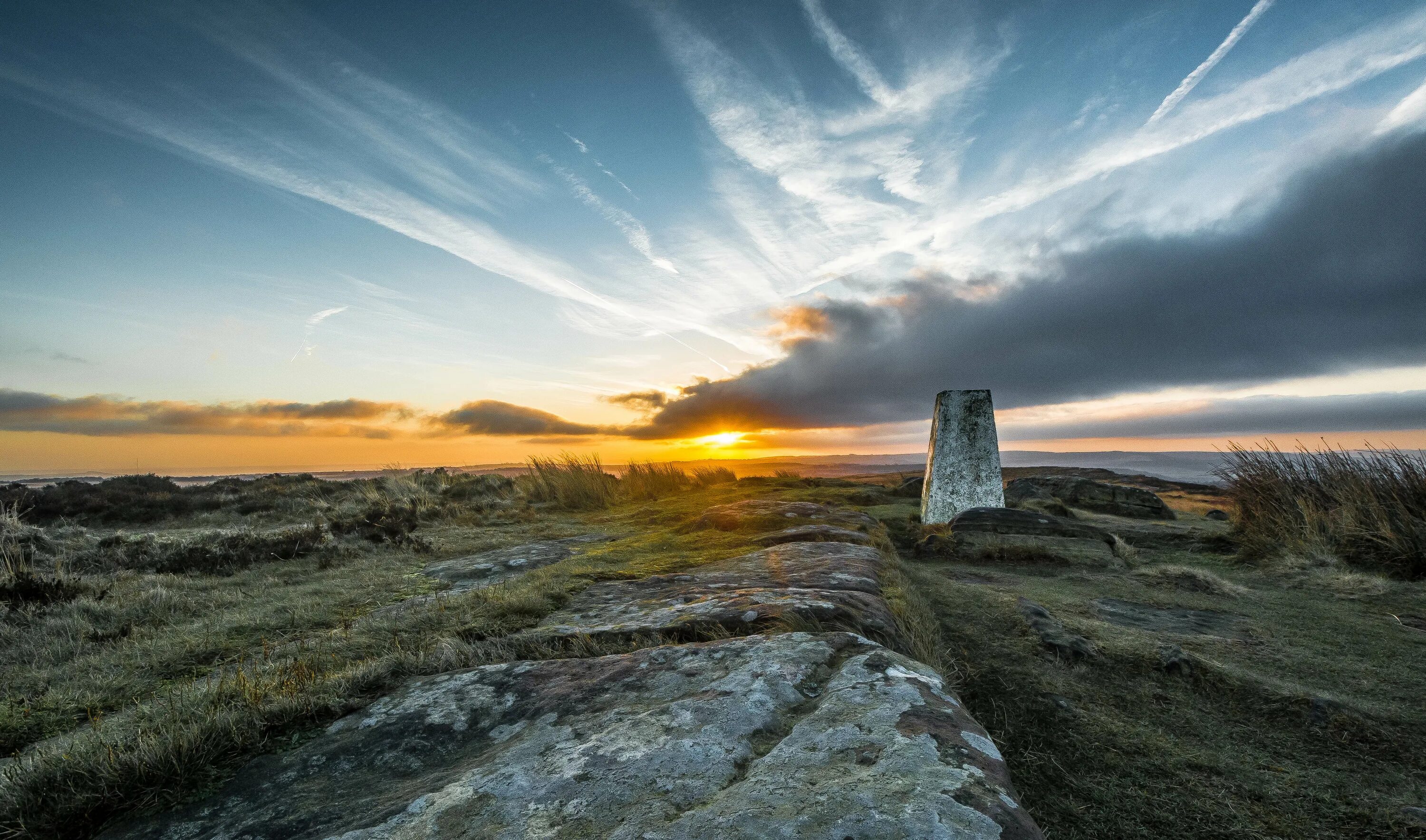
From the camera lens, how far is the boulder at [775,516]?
6.04 meters

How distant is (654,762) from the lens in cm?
146

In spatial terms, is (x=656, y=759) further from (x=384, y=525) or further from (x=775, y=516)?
(x=384, y=525)

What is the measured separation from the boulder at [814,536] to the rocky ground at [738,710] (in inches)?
2.9

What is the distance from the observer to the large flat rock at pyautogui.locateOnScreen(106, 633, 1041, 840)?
1.19 meters

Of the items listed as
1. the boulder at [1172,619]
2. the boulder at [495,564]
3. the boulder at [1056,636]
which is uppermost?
the boulder at [495,564]

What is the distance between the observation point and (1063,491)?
500 inches

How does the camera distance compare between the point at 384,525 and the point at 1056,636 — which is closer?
the point at 1056,636

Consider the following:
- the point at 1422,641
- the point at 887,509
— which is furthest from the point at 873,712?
the point at 887,509

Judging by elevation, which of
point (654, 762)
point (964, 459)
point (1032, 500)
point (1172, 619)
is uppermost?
point (964, 459)

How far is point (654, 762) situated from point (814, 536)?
3826mm

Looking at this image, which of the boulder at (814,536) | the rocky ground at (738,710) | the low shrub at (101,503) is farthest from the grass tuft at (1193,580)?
the low shrub at (101,503)

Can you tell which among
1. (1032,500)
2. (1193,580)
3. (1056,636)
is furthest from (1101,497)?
(1056,636)

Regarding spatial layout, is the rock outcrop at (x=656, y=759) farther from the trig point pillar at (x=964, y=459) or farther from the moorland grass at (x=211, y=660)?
the trig point pillar at (x=964, y=459)

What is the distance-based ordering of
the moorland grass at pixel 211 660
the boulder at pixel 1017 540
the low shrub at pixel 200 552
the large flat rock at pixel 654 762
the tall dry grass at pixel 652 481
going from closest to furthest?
1. the large flat rock at pixel 654 762
2. the moorland grass at pixel 211 660
3. the low shrub at pixel 200 552
4. the boulder at pixel 1017 540
5. the tall dry grass at pixel 652 481
